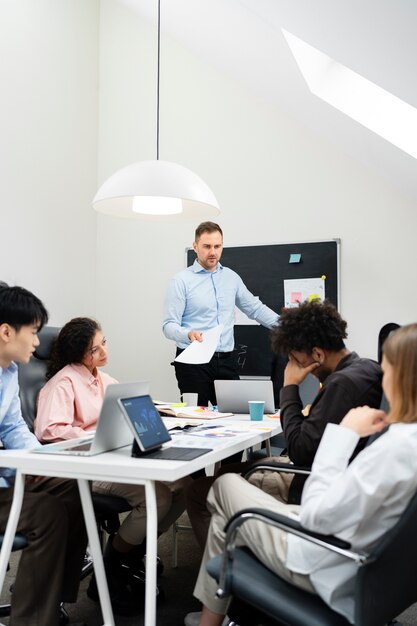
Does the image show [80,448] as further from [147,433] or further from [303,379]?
[303,379]

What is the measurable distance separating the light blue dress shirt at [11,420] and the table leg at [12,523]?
0.42 metres

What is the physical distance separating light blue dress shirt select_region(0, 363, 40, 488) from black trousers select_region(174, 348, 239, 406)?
1579mm

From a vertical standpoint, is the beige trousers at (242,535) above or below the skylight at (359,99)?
below

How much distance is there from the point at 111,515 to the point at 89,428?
0.40 metres

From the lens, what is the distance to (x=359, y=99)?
383 cm

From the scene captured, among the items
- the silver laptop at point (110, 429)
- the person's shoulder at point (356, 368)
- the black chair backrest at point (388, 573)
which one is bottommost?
the black chair backrest at point (388, 573)

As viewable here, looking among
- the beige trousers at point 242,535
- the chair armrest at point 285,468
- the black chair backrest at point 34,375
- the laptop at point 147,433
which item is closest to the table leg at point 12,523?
the laptop at point 147,433

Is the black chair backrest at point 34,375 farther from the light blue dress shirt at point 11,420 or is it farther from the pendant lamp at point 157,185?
the pendant lamp at point 157,185

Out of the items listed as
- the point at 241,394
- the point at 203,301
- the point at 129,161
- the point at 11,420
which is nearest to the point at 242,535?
the point at 11,420

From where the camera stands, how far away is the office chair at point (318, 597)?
4.33 ft

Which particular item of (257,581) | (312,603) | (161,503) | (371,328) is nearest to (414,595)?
(312,603)

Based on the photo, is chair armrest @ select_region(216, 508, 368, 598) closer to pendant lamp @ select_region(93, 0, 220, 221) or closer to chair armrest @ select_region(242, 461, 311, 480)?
chair armrest @ select_region(242, 461, 311, 480)

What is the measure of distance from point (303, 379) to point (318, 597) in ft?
2.62

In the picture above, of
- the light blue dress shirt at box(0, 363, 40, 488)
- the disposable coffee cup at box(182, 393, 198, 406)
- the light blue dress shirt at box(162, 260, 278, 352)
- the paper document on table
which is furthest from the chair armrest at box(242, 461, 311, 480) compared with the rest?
the light blue dress shirt at box(162, 260, 278, 352)
